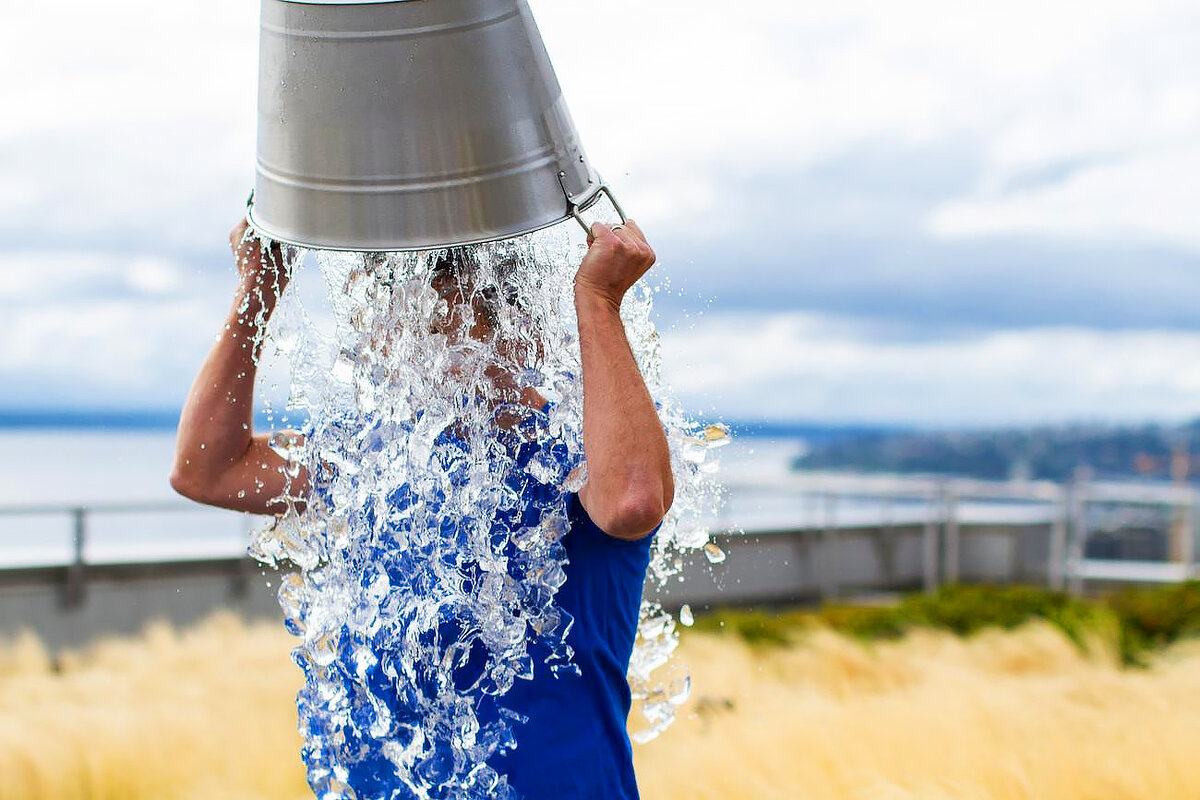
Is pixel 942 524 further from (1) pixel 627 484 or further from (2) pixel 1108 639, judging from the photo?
(1) pixel 627 484

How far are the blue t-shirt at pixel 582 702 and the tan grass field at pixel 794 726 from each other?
1197 millimetres

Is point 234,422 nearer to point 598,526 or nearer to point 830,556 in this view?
point 598,526

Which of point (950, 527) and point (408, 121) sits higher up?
point (408, 121)

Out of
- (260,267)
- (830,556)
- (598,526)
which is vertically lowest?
(830,556)

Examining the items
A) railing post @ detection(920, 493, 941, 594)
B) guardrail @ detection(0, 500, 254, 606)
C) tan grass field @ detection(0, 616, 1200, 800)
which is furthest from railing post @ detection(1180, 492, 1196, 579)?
guardrail @ detection(0, 500, 254, 606)

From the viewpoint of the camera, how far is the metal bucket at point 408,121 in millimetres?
1552

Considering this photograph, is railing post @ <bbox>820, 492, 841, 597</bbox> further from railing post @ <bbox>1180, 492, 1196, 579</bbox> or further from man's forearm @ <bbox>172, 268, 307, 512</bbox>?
man's forearm @ <bbox>172, 268, 307, 512</bbox>

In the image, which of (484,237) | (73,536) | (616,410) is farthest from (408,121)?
(73,536)

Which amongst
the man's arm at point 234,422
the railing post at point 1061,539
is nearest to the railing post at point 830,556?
the railing post at point 1061,539

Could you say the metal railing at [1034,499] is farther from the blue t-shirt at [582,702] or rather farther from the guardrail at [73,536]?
the blue t-shirt at [582,702]

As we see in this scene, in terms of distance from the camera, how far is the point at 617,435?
1607 millimetres

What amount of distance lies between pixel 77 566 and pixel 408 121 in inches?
277

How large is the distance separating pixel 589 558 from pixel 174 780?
2.43 metres

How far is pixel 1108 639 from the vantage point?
213 inches
